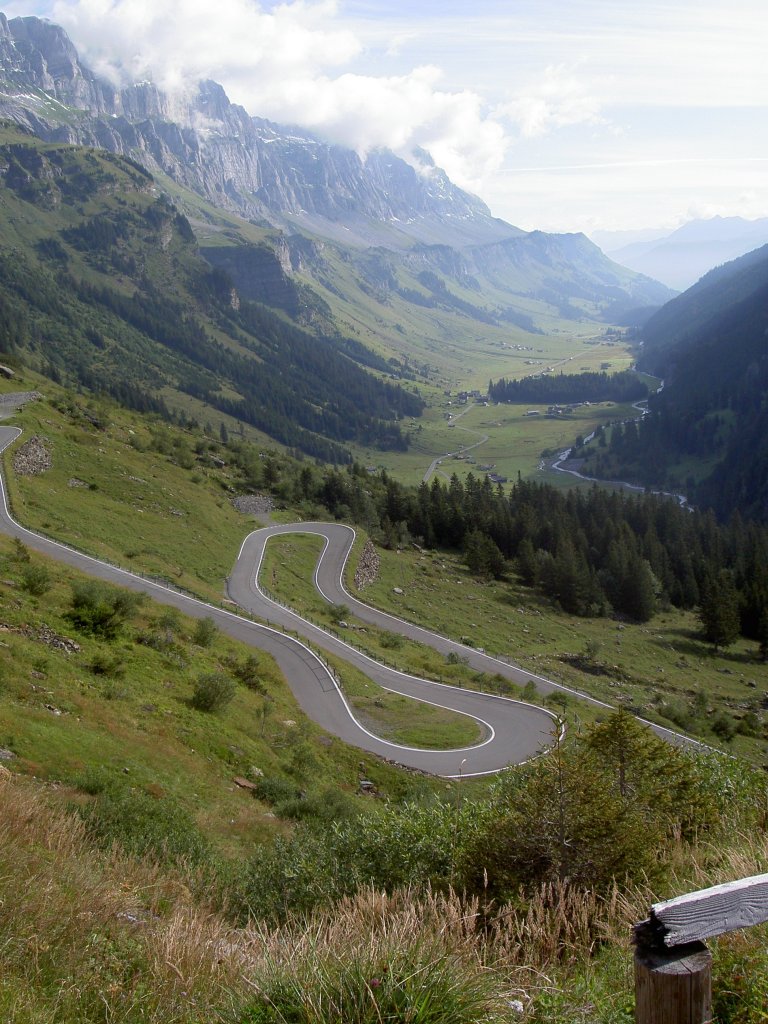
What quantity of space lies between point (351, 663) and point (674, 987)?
135ft

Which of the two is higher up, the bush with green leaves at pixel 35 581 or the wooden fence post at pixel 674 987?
the wooden fence post at pixel 674 987

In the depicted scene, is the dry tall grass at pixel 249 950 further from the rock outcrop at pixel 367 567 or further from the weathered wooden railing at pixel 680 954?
the rock outcrop at pixel 367 567

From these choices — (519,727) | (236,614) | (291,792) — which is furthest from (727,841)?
(236,614)

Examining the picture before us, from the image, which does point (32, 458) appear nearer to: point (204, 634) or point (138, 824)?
point (204, 634)

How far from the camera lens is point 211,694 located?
25250 millimetres

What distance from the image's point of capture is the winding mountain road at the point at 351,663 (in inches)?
1278

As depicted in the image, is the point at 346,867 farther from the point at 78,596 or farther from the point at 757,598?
the point at 757,598

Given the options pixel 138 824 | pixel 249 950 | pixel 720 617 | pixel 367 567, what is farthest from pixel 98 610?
pixel 720 617

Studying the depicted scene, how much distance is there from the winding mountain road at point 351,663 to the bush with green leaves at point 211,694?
28.7ft

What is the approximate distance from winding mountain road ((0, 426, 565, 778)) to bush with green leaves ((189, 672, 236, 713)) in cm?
874

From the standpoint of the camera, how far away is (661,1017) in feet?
12.0

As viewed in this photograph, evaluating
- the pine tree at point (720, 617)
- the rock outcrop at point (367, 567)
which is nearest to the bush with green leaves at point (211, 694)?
the rock outcrop at point (367, 567)

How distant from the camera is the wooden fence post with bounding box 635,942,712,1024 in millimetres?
3602

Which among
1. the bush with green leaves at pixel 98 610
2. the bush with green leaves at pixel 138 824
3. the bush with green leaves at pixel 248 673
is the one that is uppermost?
the bush with green leaves at pixel 138 824
